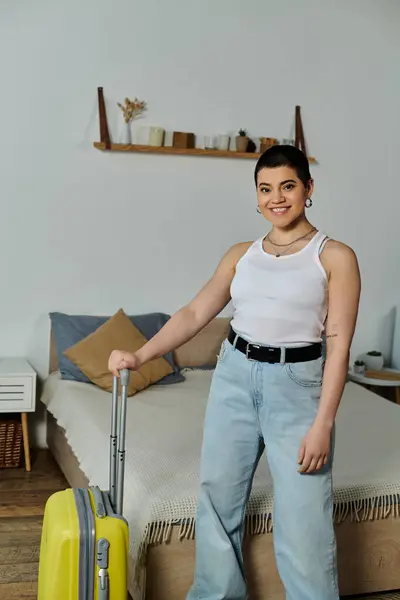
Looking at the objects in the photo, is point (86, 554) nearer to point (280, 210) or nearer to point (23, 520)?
point (280, 210)

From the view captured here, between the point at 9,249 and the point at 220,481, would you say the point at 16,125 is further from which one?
the point at 220,481

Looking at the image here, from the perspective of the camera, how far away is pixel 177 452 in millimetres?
2820

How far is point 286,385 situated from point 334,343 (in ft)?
0.53

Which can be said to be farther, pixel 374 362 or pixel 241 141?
pixel 374 362

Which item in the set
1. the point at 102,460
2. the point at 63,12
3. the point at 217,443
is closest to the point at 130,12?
the point at 63,12

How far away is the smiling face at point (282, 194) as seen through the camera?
2.00m

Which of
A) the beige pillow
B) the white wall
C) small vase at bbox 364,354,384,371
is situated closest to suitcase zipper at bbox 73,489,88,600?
the beige pillow

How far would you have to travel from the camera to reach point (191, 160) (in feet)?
14.1

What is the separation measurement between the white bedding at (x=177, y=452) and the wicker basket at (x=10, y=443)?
0.62 ft

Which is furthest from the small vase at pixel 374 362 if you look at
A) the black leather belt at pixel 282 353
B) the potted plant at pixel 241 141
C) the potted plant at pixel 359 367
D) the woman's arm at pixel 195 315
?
the black leather belt at pixel 282 353

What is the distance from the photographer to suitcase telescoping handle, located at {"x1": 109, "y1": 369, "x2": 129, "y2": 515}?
2.10 meters

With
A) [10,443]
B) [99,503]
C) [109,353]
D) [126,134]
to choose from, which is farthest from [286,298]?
[126,134]

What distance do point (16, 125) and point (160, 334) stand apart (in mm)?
2181

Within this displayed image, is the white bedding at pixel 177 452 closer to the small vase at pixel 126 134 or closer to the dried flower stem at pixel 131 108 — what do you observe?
the small vase at pixel 126 134
